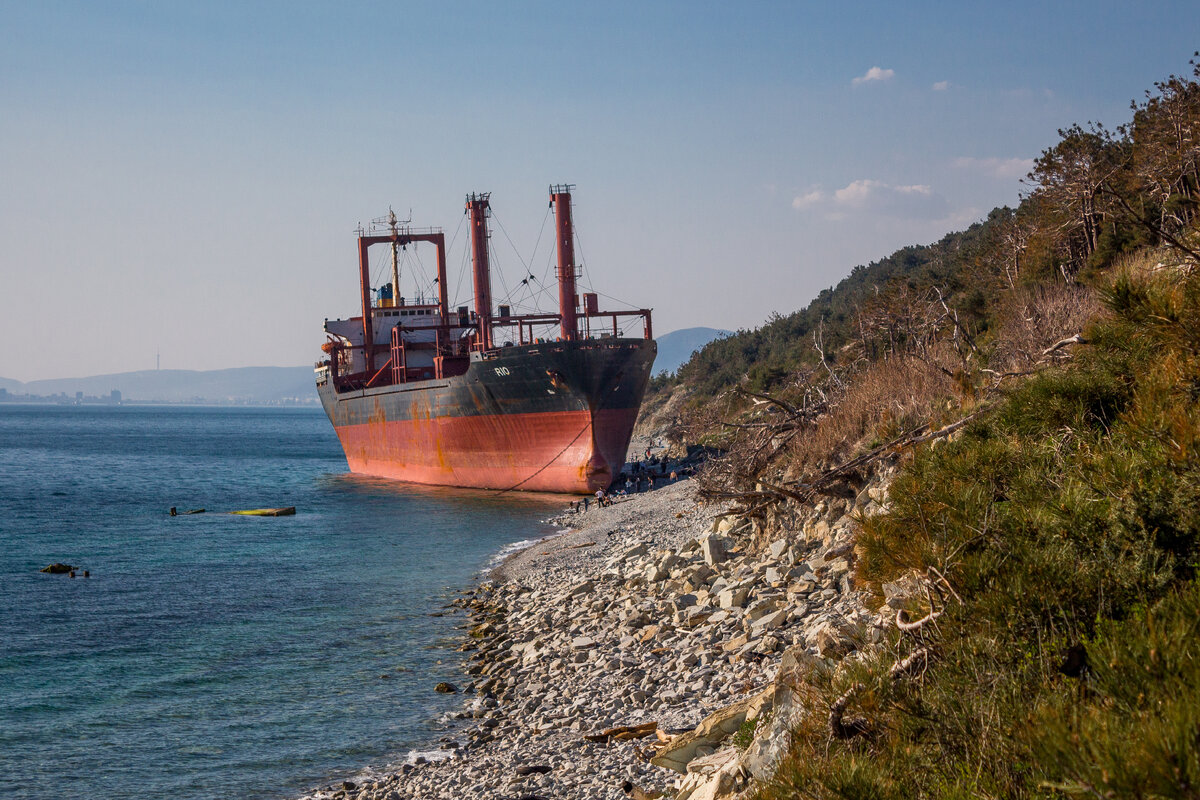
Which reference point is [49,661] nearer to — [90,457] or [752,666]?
[752,666]

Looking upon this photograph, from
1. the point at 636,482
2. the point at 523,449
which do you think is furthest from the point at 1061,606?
the point at 523,449

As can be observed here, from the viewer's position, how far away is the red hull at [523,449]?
1254 inches

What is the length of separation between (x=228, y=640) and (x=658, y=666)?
28.3ft

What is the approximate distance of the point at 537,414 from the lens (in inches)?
1277

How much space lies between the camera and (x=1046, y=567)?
5020mm

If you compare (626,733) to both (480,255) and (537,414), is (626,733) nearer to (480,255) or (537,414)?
(537,414)

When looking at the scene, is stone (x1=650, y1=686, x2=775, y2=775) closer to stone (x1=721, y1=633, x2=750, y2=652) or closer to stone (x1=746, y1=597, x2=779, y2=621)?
stone (x1=721, y1=633, x2=750, y2=652)

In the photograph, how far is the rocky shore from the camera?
6.90 meters

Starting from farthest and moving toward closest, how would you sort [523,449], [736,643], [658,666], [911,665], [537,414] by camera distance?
[523,449], [537,414], [658,666], [736,643], [911,665]

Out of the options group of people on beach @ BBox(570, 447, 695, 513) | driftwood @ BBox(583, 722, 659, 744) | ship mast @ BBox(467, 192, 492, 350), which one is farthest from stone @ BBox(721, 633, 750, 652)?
ship mast @ BBox(467, 192, 492, 350)

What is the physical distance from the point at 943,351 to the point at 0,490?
41.1 metres

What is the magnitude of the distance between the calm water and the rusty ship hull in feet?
4.42

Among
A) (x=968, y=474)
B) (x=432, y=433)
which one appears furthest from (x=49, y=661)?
(x=432, y=433)

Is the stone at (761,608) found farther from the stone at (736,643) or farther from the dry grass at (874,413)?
the dry grass at (874,413)
